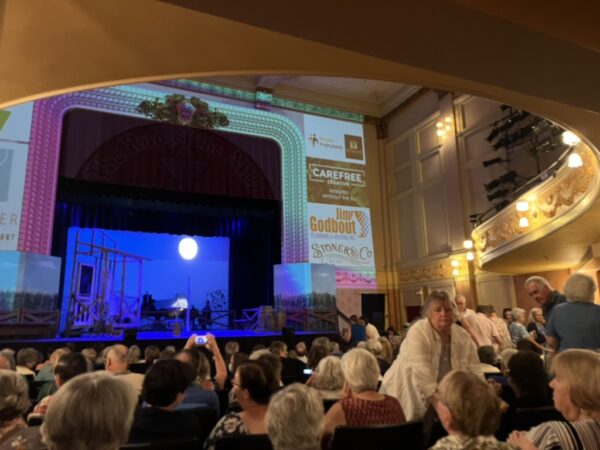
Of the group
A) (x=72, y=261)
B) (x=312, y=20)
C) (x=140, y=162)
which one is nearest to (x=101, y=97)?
(x=140, y=162)

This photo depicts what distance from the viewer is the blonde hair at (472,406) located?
4.50ft

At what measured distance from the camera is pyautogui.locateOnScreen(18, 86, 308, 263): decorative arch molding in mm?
9391

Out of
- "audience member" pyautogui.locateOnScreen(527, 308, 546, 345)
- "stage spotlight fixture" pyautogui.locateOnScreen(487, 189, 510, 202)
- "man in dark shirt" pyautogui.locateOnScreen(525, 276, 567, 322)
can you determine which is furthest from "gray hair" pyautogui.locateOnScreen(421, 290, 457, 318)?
"stage spotlight fixture" pyautogui.locateOnScreen(487, 189, 510, 202)

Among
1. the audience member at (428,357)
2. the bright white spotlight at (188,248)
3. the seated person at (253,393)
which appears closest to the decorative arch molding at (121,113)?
the bright white spotlight at (188,248)

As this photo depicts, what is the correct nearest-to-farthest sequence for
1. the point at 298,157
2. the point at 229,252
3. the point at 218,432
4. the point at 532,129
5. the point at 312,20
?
the point at 218,432, the point at 312,20, the point at 532,129, the point at 298,157, the point at 229,252

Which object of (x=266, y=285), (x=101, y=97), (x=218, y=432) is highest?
(x=101, y=97)

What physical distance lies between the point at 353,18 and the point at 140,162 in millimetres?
9286

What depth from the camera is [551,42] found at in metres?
2.39

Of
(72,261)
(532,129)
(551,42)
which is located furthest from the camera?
(72,261)

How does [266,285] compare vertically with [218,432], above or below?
above

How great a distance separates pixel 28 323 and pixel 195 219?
5.06m

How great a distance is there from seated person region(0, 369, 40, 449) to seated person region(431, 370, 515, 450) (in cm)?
152

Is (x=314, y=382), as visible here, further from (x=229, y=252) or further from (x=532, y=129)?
(x=229, y=252)

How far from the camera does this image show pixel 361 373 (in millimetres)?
2078
